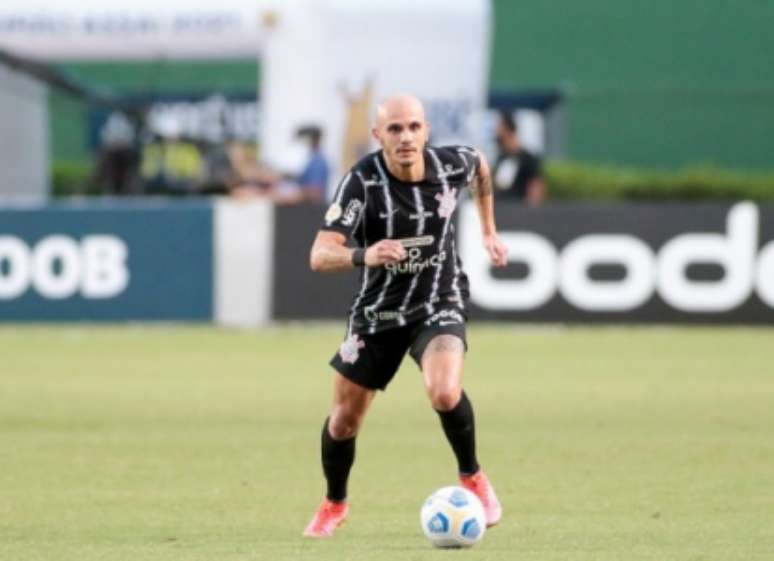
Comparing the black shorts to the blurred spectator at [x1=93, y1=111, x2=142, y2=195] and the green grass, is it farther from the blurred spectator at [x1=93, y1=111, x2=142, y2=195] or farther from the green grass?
the blurred spectator at [x1=93, y1=111, x2=142, y2=195]

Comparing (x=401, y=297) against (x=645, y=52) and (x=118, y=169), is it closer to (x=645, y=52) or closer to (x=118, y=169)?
(x=118, y=169)

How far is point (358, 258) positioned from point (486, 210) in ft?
4.68

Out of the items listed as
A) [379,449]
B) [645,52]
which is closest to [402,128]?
[379,449]

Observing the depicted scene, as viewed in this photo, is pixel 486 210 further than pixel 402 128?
Yes

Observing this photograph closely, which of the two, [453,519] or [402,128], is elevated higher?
[402,128]

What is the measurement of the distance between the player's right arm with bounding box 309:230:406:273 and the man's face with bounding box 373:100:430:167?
400mm

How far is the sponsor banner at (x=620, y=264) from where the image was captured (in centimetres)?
2077

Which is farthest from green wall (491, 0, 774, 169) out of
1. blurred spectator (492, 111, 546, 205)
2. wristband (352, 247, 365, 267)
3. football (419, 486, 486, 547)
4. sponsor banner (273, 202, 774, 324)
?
football (419, 486, 486, 547)

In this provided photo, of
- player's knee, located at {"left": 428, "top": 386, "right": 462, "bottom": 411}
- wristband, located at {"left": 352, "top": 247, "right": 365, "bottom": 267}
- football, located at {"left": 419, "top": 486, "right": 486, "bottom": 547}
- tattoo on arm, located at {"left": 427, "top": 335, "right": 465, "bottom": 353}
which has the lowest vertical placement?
football, located at {"left": 419, "top": 486, "right": 486, "bottom": 547}

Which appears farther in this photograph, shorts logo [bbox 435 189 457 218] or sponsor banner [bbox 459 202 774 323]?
sponsor banner [bbox 459 202 774 323]

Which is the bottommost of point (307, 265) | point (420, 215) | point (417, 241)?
point (307, 265)

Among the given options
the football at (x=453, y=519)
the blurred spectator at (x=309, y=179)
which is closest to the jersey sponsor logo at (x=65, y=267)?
the blurred spectator at (x=309, y=179)

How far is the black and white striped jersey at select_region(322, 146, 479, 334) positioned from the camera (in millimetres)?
9047

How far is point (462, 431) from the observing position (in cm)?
911
